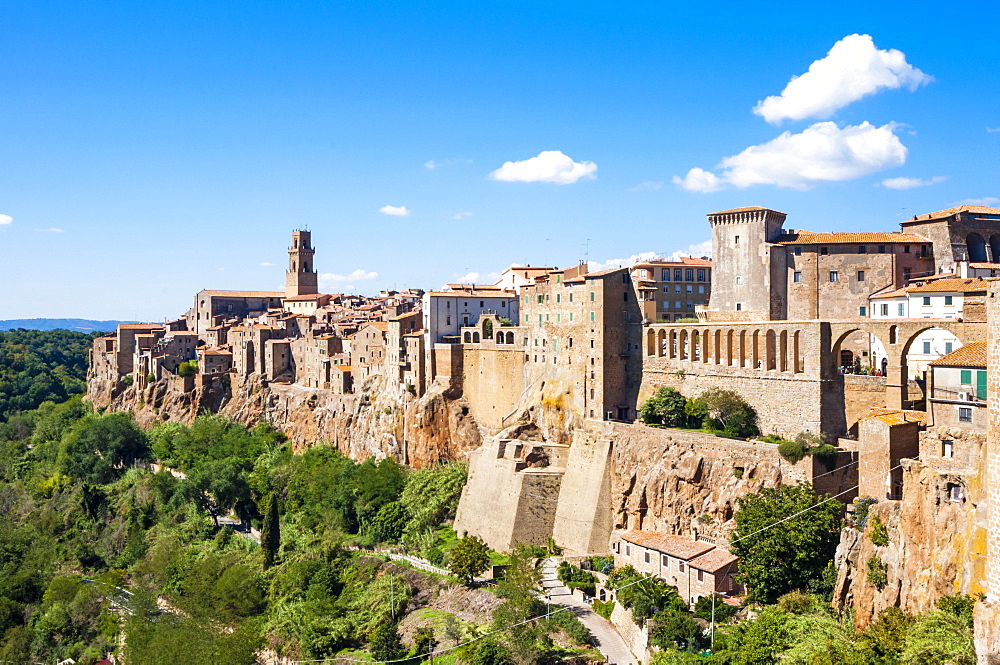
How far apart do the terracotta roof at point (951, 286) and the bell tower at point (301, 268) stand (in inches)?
3258

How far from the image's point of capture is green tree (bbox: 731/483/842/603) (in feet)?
103

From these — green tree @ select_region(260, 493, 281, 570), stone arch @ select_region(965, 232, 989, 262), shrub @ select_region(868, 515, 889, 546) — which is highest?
stone arch @ select_region(965, 232, 989, 262)

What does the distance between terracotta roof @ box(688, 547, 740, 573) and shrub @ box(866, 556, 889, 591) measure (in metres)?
6.76

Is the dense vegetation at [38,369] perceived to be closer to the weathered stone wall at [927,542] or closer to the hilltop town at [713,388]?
the hilltop town at [713,388]

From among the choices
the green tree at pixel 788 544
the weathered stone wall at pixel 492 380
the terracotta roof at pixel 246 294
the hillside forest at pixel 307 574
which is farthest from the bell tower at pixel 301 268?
the green tree at pixel 788 544

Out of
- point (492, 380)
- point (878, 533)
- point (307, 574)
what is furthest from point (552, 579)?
point (878, 533)

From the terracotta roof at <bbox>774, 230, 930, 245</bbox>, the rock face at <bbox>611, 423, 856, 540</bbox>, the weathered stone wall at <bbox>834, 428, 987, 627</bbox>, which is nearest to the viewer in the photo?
the weathered stone wall at <bbox>834, 428, 987, 627</bbox>

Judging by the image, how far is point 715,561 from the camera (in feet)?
112

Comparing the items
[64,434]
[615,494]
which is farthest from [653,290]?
[64,434]

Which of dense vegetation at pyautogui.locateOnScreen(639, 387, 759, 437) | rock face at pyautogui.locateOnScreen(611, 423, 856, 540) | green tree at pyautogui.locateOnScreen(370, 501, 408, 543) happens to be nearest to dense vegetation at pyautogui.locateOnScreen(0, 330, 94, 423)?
green tree at pyautogui.locateOnScreen(370, 501, 408, 543)

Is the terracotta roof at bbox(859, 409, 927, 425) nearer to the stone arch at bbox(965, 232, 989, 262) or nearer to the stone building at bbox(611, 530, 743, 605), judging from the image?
the stone building at bbox(611, 530, 743, 605)

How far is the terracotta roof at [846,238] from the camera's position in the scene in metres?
44.6

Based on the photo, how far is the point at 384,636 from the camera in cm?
3838

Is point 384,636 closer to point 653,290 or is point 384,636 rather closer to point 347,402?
point 653,290
